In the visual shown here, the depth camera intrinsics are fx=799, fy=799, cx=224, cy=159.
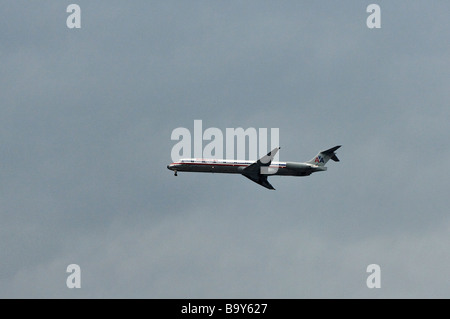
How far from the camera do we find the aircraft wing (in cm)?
18875

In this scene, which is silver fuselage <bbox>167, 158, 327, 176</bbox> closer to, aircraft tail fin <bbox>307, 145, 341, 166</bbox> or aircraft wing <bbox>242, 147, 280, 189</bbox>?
aircraft wing <bbox>242, 147, 280, 189</bbox>

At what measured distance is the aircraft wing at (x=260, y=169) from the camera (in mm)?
188750

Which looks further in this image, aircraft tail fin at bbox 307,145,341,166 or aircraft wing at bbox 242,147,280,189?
aircraft tail fin at bbox 307,145,341,166

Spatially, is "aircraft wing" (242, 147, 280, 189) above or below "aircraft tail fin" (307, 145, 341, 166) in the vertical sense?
below

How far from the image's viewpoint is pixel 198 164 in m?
190

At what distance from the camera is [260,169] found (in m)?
192

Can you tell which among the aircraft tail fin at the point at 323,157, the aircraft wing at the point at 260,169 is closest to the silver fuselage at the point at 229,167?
the aircraft wing at the point at 260,169

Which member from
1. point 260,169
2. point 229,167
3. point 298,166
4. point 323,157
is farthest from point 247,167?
point 323,157

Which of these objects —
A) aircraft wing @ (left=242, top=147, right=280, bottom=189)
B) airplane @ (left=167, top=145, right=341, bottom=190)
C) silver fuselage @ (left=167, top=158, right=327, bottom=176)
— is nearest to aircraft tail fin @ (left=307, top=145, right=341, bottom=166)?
airplane @ (left=167, top=145, right=341, bottom=190)

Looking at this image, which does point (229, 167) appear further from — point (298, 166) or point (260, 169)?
point (298, 166)
